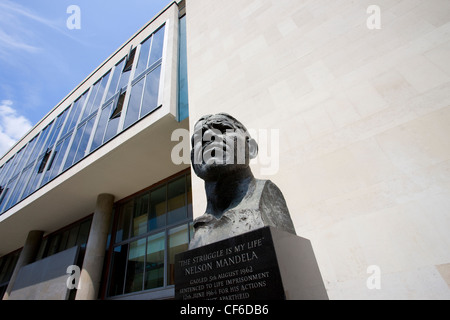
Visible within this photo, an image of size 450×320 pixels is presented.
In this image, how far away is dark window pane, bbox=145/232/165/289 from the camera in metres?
9.31

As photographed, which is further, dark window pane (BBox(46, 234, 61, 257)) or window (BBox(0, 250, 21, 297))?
window (BBox(0, 250, 21, 297))

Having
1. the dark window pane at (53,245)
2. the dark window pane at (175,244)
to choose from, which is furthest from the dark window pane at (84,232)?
the dark window pane at (175,244)

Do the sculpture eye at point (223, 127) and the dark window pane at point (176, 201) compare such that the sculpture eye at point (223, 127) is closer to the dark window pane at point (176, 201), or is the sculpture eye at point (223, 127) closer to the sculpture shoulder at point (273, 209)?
the sculpture shoulder at point (273, 209)

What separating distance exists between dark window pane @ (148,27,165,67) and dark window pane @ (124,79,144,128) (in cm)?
125

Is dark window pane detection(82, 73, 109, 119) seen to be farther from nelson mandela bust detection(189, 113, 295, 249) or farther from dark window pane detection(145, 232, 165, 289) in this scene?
nelson mandela bust detection(189, 113, 295, 249)

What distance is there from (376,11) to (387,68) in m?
1.81

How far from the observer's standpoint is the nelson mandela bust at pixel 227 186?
283cm

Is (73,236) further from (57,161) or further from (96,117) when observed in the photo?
(96,117)

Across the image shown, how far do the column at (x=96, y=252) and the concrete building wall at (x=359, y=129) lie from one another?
7.60 meters

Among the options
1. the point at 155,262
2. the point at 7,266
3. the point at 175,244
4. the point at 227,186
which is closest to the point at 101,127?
the point at 175,244

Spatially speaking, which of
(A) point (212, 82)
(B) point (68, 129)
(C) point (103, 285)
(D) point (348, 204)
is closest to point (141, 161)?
(A) point (212, 82)

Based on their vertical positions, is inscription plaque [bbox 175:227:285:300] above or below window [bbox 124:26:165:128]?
below

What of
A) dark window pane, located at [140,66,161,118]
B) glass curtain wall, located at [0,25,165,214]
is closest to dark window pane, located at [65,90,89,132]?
glass curtain wall, located at [0,25,165,214]

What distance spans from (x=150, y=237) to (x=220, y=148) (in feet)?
30.0
